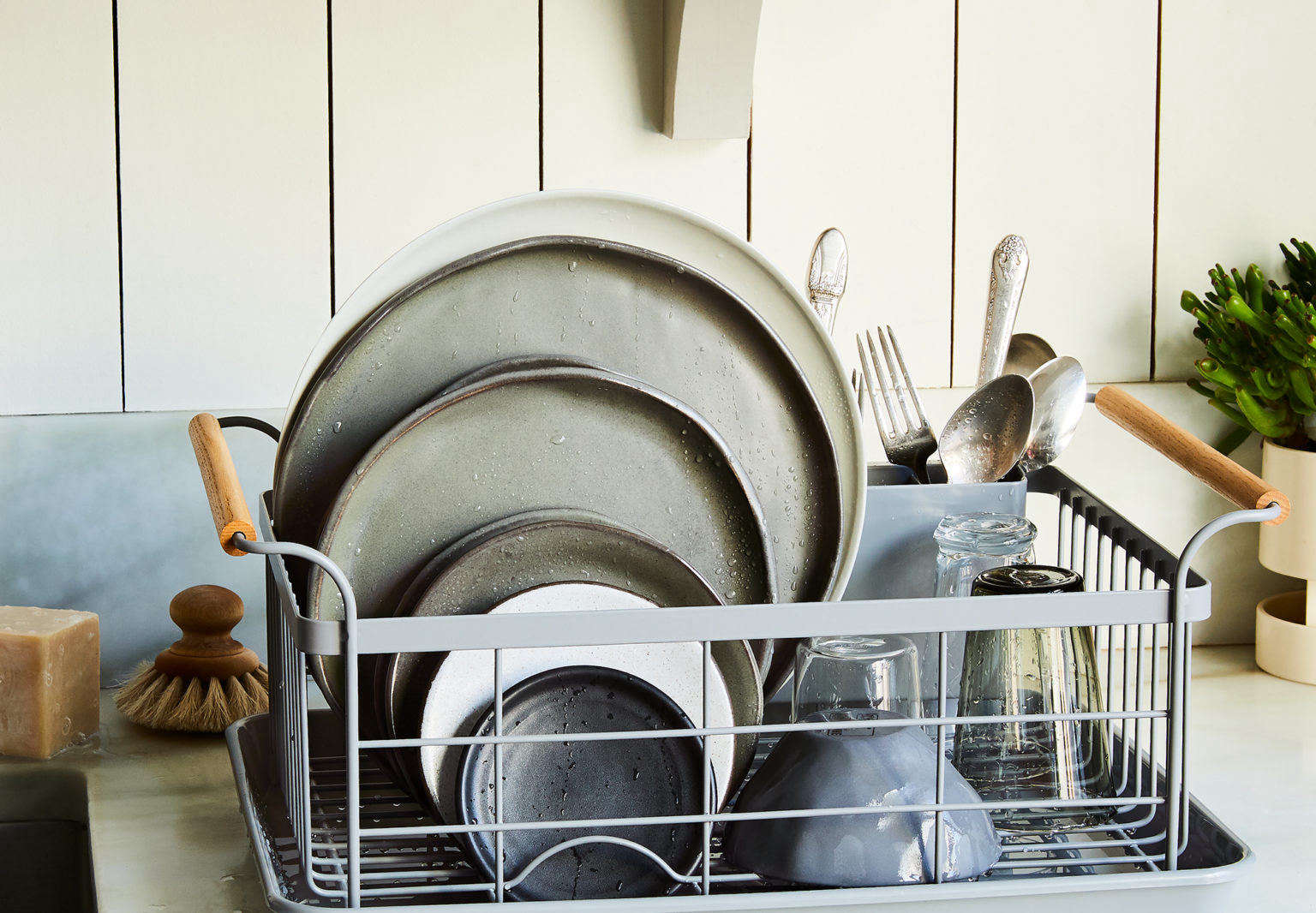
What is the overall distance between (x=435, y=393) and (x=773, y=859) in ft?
0.94

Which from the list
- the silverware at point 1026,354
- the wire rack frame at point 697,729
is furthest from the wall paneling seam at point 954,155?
the wire rack frame at point 697,729

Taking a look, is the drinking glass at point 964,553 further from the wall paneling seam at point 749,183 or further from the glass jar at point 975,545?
the wall paneling seam at point 749,183

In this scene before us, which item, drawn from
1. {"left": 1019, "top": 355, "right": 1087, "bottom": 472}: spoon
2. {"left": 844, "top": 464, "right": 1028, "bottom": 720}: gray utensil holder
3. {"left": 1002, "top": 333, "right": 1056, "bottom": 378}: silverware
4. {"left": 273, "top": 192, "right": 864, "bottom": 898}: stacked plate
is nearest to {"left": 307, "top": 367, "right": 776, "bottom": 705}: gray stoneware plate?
{"left": 273, "top": 192, "right": 864, "bottom": 898}: stacked plate

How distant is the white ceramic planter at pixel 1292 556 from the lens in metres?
1.12

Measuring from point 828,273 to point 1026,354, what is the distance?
18 centimetres

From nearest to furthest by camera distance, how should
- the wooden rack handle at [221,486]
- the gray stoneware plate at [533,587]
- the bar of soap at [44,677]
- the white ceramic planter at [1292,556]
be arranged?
the wooden rack handle at [221,486] → the gray stoneware plate at [533,587] → the bar of soap at [44,677] → the white ceramic planter at [1292,556]

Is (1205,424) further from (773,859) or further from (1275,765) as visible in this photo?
(773,859)

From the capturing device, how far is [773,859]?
618mm

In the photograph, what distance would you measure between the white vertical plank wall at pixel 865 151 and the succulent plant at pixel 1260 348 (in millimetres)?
230

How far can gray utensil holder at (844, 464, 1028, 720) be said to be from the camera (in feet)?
2.72

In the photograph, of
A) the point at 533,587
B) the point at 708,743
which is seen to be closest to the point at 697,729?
the point at 708,743

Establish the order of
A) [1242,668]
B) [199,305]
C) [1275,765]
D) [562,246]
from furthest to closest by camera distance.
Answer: [1242,668] → [199,305] → [1275,765] → [562,246]

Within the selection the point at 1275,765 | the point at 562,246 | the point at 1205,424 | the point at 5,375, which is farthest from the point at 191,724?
the point at 1205,424

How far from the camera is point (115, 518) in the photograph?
1.07 meters
